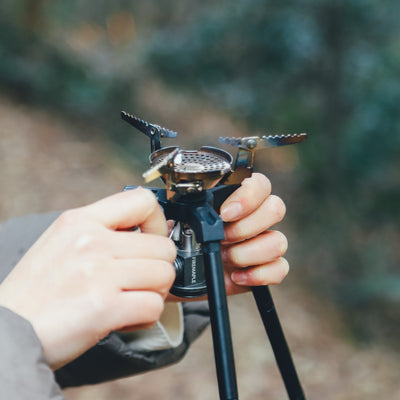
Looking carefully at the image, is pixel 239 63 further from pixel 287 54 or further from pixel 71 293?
pixel 71 293

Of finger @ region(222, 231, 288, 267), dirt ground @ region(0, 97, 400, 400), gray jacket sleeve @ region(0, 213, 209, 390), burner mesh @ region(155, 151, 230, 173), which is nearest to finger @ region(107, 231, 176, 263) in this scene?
burner mesh @ region(155, 151, 230, 173)

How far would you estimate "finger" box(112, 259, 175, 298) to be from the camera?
60cm

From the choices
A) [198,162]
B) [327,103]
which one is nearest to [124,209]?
[198,162]

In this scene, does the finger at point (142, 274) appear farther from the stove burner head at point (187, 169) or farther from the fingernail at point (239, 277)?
the fingernail at point (239, 277)

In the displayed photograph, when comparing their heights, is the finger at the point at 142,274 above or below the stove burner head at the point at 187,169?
below

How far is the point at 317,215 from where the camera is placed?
3.15 m

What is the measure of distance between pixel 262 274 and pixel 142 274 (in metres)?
0.32

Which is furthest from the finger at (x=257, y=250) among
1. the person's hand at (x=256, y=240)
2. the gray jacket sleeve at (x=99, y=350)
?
the gray jacket sleeve at (x=99, y=350)

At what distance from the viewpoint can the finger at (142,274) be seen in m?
0.60

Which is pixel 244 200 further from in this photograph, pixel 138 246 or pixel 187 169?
pixel 138 246

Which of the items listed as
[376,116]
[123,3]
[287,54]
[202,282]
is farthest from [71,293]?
[123,3]

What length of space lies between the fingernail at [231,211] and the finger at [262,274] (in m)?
0.14

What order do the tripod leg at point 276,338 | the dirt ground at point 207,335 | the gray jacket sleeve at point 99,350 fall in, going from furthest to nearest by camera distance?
the dirt ground at point 207,335, the gray jacket sleeve at point 99,350, the tripod leg at point 276,338

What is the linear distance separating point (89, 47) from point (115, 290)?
5558mm
